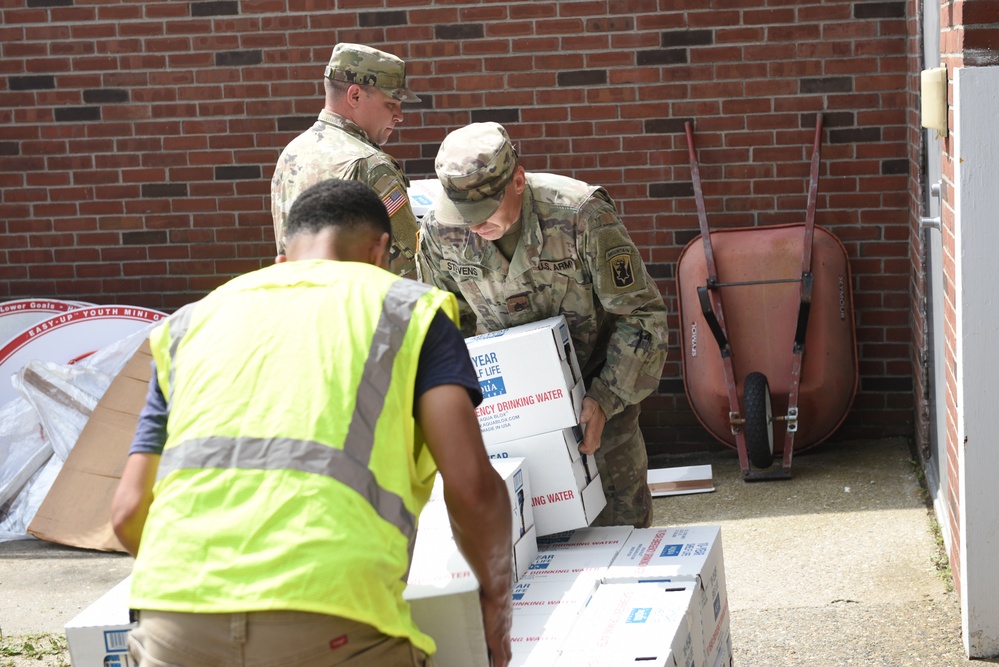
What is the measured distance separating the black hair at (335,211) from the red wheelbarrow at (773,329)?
3771 millimetres

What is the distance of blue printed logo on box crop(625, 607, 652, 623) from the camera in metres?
2.60

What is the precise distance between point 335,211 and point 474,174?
3.45 ft

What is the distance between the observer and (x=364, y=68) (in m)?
4.61

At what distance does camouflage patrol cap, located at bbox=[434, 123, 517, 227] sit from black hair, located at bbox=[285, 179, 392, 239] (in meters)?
0.99

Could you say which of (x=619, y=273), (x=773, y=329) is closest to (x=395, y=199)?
(x=619, y=273)

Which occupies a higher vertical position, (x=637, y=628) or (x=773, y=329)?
(x=773, y=329)

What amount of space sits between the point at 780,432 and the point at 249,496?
4.42 m

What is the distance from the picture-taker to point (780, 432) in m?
5.82

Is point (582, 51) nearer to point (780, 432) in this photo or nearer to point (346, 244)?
point (780, 432)

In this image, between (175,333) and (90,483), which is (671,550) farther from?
(90,483)

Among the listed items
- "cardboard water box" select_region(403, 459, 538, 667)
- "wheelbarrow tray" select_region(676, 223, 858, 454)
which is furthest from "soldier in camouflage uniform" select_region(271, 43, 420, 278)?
"cardboard water box" select_region(403, 459, 538, 667)

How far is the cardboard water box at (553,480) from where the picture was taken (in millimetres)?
3146

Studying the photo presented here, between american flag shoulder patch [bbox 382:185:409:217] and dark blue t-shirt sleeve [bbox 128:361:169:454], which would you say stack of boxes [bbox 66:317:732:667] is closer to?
dark blue t-shirt sleeve [bbox 128:361:169:454]

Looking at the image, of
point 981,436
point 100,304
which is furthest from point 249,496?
point 100,304
